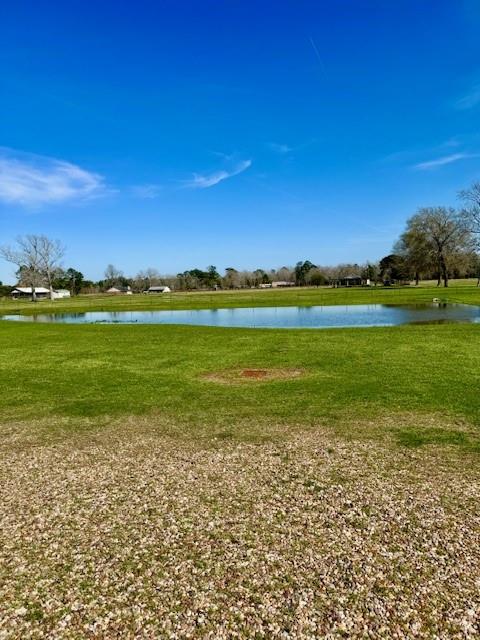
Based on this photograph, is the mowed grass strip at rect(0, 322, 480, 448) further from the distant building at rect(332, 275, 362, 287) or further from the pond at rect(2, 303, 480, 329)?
the distant building at rect(332, 275, 362, 287)

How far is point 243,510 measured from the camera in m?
5.77

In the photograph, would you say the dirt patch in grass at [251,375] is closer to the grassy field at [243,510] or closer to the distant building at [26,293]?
the grassy field at [243,510]

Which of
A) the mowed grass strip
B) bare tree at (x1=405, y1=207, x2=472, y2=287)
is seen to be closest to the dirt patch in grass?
the mowed grass strip

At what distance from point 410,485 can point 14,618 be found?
5045 millimetres

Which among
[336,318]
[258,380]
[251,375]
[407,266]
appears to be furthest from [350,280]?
[258,380]

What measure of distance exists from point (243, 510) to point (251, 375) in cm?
919

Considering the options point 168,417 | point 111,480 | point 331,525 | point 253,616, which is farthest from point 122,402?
point 253,616

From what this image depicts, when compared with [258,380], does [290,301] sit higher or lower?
higher

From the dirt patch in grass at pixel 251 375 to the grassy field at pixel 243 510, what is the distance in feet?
3.05

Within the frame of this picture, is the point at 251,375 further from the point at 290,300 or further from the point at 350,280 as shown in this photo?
the point at 350,280

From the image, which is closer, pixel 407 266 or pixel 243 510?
pixel 243 510

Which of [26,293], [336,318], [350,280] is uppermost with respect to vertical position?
[26,293]

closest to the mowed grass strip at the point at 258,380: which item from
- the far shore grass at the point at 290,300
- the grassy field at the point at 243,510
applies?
the grassy field at the point at 243,510

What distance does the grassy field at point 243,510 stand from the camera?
13.1 feet
